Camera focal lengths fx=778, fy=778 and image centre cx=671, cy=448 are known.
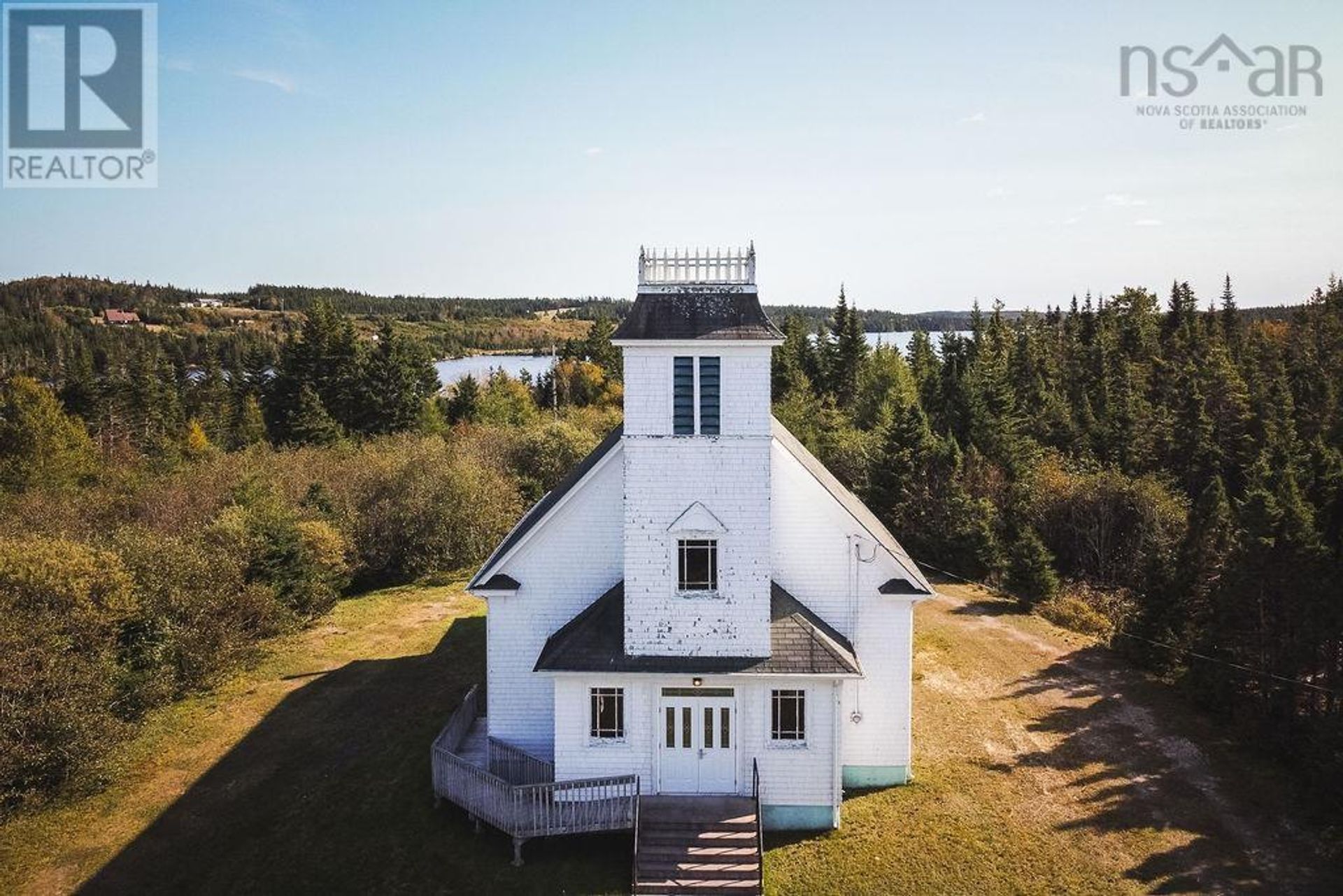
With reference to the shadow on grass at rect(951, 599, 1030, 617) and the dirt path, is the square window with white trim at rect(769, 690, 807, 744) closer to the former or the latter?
the dirt path

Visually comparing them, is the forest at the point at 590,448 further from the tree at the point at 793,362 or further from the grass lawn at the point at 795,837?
the grass lawn at the point at 795,837

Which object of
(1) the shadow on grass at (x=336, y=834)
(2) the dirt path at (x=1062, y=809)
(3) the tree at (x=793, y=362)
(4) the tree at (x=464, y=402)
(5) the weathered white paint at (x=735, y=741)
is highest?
(3) the tree at (x=793, y=362)

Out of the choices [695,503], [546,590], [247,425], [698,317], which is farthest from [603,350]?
[695,503]

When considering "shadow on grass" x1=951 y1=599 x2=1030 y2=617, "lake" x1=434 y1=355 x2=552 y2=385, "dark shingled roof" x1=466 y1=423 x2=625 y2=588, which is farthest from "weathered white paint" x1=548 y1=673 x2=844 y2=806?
"lake" x1=434 y1=355 x2=552 y2=385

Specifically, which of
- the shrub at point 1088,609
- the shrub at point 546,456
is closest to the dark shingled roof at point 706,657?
the shrub at point 1088,609

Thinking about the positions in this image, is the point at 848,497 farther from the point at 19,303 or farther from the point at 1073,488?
the point at 19,303

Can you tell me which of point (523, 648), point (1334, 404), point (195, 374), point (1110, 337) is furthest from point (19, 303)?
point (1334, 404)

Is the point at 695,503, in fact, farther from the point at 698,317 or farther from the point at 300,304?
the point at 300,304

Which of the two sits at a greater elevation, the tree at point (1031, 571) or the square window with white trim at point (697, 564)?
the square window with white trim at point (697, 564)
